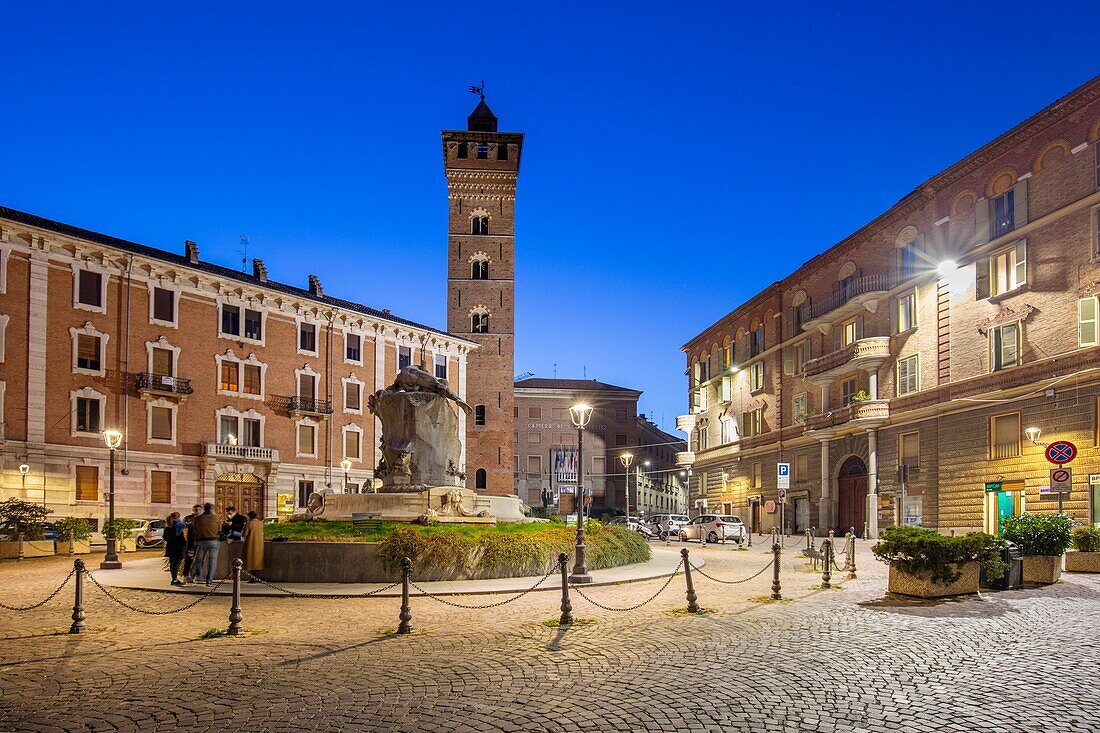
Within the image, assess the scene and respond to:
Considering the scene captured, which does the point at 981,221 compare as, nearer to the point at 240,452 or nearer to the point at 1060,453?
the point at 1060,453

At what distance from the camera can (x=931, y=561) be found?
46.9ft

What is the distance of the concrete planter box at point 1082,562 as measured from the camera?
19.0m

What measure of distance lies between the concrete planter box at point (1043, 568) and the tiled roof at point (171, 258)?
133ft

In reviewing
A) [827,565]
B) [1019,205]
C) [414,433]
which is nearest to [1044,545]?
[827,565]

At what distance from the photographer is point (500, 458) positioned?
66.1 metres

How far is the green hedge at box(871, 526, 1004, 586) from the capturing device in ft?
46.9

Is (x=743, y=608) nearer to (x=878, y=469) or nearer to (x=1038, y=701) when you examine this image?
(x=1038, y=701)

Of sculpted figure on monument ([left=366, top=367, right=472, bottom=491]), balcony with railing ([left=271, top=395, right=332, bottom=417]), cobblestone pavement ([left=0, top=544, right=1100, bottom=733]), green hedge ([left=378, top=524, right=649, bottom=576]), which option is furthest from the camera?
balcony with railing ([left=271, top=395, right=332, bottom=417])

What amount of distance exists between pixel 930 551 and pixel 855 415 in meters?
27.9

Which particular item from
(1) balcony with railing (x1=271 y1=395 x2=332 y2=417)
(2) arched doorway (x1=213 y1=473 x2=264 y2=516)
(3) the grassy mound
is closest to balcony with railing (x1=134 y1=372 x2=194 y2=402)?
(2) arched doorway (x1=213 y1=473 x2=264 y2=516)

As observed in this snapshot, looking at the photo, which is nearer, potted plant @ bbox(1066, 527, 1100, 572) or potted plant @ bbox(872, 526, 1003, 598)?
potted plant @ bbox(872, 526, 1003, 598)

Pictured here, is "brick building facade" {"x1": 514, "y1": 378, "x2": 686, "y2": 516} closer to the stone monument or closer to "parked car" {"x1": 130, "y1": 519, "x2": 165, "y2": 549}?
"parked car" {"x1": 130, "y1": 519, "x2": 165, "y2": 549}

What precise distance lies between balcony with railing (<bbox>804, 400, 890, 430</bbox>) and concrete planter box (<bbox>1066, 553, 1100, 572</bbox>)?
1997 cm

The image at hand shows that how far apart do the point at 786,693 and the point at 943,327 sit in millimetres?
31214
